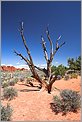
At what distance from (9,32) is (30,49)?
2.79ft

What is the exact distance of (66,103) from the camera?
3.15 metres

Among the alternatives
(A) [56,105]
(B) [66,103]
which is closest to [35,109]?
(A) [56,105]

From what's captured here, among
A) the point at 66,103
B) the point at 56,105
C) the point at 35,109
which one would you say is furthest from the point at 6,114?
the point at 66,103

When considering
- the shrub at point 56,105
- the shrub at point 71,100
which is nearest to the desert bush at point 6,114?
the shrub at point 56,105

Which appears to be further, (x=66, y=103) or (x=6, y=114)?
(x=66, y=103)

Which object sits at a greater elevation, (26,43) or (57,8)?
(57,8)

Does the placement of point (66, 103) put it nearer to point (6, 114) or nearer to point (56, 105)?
point (56, 105)

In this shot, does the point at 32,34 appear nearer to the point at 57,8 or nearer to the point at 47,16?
the point at 47,16

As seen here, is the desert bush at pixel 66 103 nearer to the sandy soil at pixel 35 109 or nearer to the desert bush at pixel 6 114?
the sandy soil at pixel 35 109

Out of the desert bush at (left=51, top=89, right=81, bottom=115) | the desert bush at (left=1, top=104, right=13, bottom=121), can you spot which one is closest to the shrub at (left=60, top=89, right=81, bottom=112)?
the desert bush at (left=51, top=89, right=81, bottom=115)

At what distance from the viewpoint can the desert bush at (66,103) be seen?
3.13 metres

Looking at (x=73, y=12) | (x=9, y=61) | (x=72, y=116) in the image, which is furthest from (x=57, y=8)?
(x=72, y=116)

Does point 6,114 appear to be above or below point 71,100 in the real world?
below

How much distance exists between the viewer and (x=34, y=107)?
10.8ft
